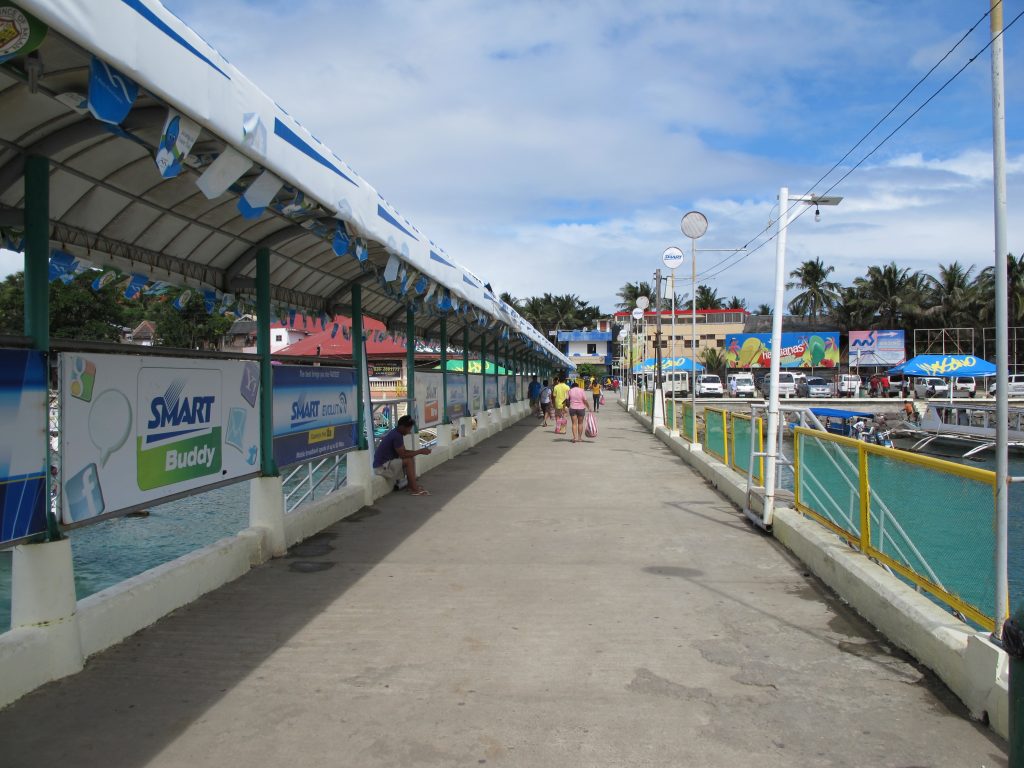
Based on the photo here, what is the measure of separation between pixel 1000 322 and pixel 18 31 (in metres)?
4.40

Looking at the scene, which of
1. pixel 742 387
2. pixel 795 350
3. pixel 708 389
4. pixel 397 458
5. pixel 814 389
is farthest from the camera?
pixel 795 350

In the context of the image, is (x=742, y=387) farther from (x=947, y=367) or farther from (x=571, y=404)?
(x=571, y=404)

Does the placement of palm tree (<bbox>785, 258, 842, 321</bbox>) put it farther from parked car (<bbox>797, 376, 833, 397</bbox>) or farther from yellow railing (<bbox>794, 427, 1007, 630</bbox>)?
yellow railing (<bbox>794, 427, 1007, 630</bbox>)

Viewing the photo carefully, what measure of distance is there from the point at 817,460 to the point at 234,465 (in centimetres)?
538

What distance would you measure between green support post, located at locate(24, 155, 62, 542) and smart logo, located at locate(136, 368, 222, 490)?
98 cm

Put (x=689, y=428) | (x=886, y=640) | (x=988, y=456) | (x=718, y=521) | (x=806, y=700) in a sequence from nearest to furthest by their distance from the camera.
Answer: (x=806, y=700)
(x=886, y=640)
(x=718, y=521)
(x=689, y=428)
(x=988, y=456)

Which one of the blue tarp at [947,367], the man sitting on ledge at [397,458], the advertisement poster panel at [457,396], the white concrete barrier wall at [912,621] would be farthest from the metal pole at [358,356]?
the blue tarp at [947,367]

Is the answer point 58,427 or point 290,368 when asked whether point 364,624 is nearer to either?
point 58,427

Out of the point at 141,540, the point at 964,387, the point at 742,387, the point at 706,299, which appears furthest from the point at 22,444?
the point at 706,299

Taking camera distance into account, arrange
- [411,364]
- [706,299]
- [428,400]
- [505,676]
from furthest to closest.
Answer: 1. [706,299]
2. [428,400]
3. [411,364]
4. [505,676]

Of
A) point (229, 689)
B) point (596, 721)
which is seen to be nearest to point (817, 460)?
point (596, 721)

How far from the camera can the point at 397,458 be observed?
11.1 metres

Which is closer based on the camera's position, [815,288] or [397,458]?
[397,458]

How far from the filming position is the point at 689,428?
53.8 feet
